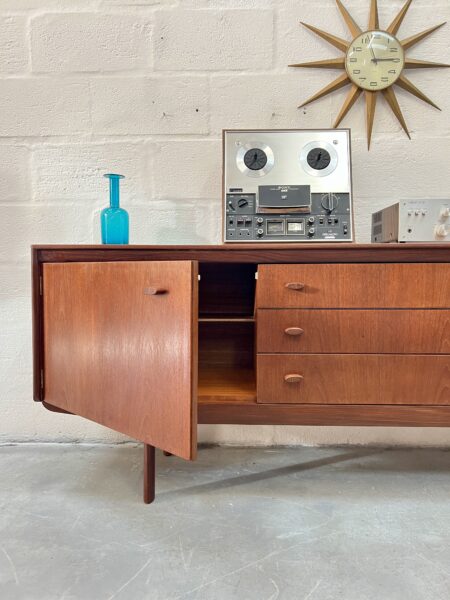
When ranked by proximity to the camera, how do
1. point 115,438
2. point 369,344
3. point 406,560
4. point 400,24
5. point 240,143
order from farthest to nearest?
point 115,438 < point 400,24 < point 240,143 < point 369,344 < point 406,560

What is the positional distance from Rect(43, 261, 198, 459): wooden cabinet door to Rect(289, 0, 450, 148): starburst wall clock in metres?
1.05

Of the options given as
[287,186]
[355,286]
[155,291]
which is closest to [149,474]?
[155,291]

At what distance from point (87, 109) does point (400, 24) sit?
3.98 feet

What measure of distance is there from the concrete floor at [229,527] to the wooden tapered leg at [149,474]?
30 millimetres

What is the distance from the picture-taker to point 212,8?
4.79 ft

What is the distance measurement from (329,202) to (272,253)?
0.34 meters

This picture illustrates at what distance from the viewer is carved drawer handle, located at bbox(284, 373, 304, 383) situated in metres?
1.07

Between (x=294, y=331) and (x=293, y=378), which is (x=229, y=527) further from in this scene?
(x=294, y=331)

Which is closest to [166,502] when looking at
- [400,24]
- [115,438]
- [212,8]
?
[115,438]

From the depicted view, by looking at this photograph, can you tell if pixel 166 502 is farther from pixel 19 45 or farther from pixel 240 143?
pixel 19 45

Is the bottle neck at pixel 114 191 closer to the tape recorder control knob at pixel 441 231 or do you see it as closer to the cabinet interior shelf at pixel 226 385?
the cabinet interior shelf at pixel 226 385

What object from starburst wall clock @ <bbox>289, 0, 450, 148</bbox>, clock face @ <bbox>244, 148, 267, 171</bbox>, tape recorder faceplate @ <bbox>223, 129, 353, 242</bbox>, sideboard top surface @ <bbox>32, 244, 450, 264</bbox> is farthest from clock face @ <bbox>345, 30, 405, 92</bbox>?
sideboard top surface @ <bbox>32, 244, 450, 264</bbox>

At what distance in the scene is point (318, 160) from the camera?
1.30 meters

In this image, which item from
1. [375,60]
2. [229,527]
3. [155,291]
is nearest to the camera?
[155,291]
